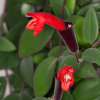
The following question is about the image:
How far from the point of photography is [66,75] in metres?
0.31

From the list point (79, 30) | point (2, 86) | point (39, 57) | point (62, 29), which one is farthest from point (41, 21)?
point (2, 86)

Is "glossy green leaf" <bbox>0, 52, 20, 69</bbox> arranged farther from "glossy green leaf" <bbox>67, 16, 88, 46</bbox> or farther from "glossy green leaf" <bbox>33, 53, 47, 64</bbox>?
"glossy green leaf" <bbox>67, 16, 88, 46</bbox>

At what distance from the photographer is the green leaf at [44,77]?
43 cm

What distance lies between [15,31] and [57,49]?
0.18m

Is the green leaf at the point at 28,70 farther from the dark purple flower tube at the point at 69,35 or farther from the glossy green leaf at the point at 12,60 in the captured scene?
the dark purple flower tube at the point at 69,35

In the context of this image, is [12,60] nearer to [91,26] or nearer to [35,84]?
[35,84]

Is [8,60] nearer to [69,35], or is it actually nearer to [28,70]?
[28,70]

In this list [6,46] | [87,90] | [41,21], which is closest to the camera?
[41,21]

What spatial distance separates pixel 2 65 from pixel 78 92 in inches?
11.5

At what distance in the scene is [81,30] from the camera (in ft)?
1.31

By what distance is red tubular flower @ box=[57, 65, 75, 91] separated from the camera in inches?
11.9

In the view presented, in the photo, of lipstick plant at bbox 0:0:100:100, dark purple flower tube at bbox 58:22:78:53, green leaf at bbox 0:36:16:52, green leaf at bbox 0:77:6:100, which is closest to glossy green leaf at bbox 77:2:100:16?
lipstick plant at bbox 0:0:100:100

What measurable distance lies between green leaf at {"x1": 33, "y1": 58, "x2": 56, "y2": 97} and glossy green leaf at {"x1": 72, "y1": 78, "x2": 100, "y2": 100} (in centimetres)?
8

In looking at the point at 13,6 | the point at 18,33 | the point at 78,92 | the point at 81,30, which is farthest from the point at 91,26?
the point at 13,6
